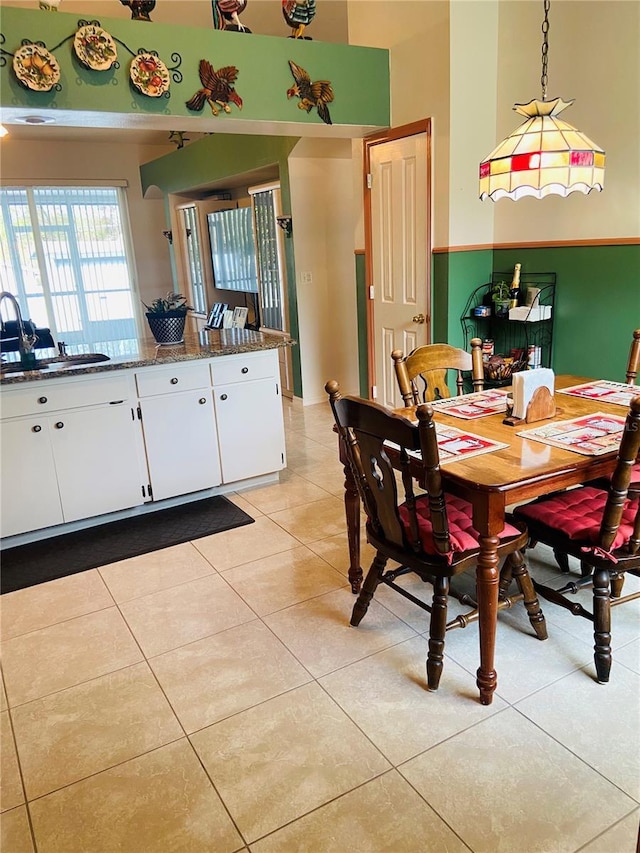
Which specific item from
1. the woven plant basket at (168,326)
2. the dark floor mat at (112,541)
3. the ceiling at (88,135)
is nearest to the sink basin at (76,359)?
the woven plant basket at (168,326)

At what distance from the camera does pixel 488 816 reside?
5.24ft

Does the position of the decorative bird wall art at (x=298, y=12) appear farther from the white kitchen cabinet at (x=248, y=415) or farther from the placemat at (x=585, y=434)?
the placemat at (x=585, y=434)

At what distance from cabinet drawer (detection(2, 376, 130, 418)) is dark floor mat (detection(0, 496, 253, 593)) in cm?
73

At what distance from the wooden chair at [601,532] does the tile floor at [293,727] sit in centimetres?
21

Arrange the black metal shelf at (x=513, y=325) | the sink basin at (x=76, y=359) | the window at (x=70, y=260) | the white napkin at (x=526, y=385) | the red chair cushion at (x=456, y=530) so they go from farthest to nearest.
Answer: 1. the window at (x=70, y=260)
2. the black metal shelf at (x=513, y=325)
3. the sink basin at (x=76, y=359)
4. the white napkin at (x=526, y=385)
5. the red chair cushion at (x=456, y=530)

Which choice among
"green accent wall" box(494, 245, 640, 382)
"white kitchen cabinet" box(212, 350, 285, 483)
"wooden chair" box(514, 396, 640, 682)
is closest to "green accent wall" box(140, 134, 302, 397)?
"white kitchen cabinet" box(212, 350, 285, 483)

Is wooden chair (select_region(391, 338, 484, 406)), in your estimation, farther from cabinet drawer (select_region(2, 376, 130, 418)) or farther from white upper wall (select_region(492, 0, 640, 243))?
cabinet drawer (select_region(2, 376, 130, 418))

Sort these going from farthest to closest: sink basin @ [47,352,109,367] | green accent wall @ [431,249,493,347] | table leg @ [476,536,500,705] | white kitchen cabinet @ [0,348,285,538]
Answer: green accent wall @ [431,249,493,347] → sink basin @ [47,352,109,367] → white kitchen cabinet @ [0,348,285,538] → table leg @ [476,536,500,705]

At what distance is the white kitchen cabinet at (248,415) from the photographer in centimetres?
366

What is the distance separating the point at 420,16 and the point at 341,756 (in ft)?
13.6

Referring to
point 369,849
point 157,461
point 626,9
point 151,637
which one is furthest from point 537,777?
point 626,9

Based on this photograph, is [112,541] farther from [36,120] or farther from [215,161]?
[215,161]

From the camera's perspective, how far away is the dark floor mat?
Result: 118 inches

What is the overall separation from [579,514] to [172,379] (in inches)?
88.4
